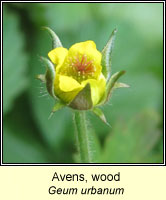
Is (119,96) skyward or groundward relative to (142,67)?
groundward

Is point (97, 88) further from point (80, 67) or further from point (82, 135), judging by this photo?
point (82, 135)

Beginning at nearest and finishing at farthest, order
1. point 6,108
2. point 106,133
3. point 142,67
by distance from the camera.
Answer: point 6,108 → point 106,133 → point 142,67

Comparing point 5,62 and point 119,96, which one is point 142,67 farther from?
point 5,62

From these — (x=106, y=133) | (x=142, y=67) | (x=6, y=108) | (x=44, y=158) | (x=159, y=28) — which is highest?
(x=159, y=28)

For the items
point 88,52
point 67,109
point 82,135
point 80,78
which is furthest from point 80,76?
point 67,109

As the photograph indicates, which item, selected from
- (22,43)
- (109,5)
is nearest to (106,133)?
(22,43)

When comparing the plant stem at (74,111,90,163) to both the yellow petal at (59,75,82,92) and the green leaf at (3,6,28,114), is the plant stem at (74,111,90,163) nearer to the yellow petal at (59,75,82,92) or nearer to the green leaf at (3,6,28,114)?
the yellow petal at (59,75,82,92)

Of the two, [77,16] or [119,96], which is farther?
[77,16]
